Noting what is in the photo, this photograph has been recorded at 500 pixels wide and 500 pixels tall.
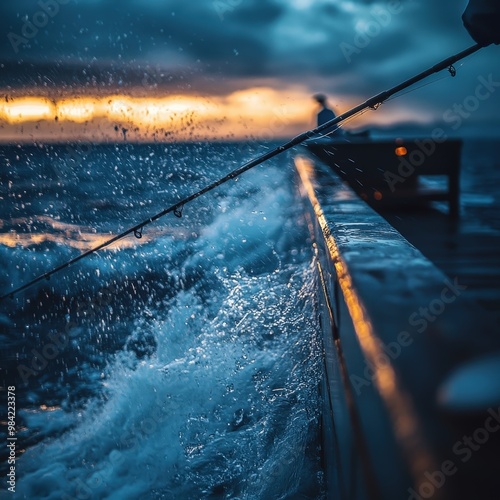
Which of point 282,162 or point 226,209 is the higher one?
point 282,162

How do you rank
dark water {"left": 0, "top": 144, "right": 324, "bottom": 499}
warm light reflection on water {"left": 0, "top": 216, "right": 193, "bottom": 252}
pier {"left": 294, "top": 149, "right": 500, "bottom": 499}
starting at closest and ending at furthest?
1. pier {"left": 294, "top": 149, "right": 500, "bottom": 499}
2. dark water {"left": 0, "top": 144, "right": 324, "bottom": 499}
3. warm light reflection on water {"left": 0, "top": 216, "right": 193, "bottom": 252}

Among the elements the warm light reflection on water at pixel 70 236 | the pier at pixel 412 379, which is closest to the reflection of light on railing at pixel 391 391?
the pier at pixel 412 379

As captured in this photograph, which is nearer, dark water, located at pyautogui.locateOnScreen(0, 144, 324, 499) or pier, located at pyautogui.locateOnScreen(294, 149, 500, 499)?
pier, located at pyautogui.locateOnScreen(294, 149, 500, 499)

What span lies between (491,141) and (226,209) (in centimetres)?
7665

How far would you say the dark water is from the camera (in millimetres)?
2240

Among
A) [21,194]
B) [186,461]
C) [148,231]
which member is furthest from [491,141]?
[186,461]

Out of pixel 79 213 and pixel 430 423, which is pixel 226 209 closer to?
pixel 79 213

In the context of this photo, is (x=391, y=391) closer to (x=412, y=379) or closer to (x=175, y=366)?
(x=412, y=379)

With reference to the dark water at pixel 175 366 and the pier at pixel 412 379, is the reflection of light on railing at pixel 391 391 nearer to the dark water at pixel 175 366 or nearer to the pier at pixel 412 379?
the pier at pixel 412 379

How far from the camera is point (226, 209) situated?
26.0ft

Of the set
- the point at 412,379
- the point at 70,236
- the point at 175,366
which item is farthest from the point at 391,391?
the point at 70,236

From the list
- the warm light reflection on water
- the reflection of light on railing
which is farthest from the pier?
the warm light reflection on water

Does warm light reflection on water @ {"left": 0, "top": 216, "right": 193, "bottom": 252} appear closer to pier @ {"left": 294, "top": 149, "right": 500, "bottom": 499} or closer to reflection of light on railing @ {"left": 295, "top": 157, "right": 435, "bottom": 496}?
pier @ {"left": 294, "top": 149, "right": 500, "bottom": 499}

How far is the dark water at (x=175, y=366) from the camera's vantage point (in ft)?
7.35
